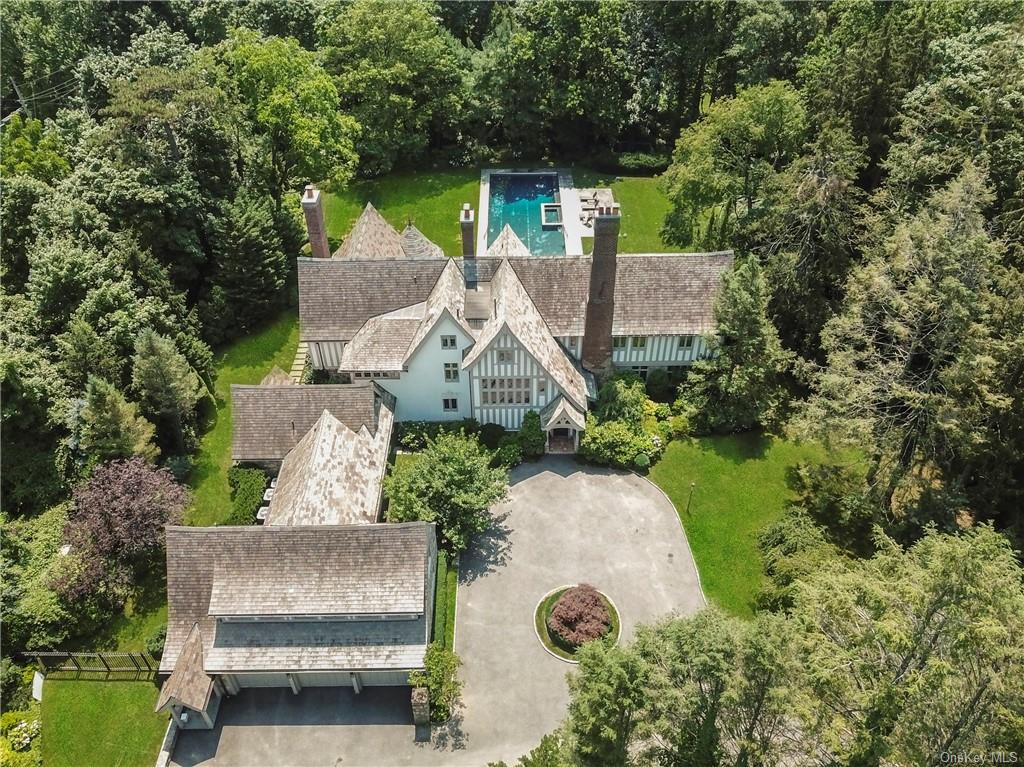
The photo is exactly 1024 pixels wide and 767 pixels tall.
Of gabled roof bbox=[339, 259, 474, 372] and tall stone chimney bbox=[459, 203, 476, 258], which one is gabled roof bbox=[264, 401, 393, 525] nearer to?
gabled roof bbox=[339, 259, 474, 372]

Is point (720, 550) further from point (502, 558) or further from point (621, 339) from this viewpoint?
point (621, 339)

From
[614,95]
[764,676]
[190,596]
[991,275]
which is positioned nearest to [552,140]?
[614,95]

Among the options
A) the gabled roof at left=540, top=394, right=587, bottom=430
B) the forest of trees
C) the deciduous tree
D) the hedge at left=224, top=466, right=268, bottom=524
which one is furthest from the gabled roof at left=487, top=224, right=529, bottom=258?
the hedge at left=224, top=466, right=268, bottom=524


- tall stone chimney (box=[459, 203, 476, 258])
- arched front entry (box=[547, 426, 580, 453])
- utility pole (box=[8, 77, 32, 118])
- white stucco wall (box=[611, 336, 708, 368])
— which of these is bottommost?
arched front entry (box=[547, 426, 580, 453])

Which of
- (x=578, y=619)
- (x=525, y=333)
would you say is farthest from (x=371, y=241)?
(x=578, y=619)

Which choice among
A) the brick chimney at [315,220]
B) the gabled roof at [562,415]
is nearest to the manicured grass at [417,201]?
the brick chimney at [315,220]

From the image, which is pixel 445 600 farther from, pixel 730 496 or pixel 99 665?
pixel 730 496

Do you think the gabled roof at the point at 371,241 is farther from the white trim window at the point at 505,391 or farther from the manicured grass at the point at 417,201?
the white trim window at the point at 505,391
